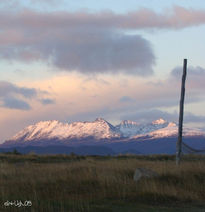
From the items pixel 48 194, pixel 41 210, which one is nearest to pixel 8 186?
pixel 48 194

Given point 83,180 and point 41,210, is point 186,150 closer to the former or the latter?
point 83,180

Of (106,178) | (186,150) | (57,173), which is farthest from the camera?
(186,150)

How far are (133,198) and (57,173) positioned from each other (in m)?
5.96

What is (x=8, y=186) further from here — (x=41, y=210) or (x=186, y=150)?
(x=186, y=150)

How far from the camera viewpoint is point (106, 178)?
1803 cm

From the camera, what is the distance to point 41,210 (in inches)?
486

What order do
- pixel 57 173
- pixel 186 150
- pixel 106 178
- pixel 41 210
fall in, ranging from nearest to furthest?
pixel 41 210 < pixel 106 178 < pixel 57 173 < pixel 186 150

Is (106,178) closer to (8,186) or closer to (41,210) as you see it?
(8,186)

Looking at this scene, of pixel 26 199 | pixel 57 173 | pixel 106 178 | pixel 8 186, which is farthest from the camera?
pixel 57 173

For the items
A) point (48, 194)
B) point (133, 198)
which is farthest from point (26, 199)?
point (133, 198)

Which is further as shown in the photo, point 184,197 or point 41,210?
point 184,197

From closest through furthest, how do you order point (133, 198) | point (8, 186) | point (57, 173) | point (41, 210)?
point (41, 210), point (133, 198), point (8, 186), point (57, 173)

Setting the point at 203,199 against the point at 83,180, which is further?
the point at 83,180

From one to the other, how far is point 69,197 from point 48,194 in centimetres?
92
